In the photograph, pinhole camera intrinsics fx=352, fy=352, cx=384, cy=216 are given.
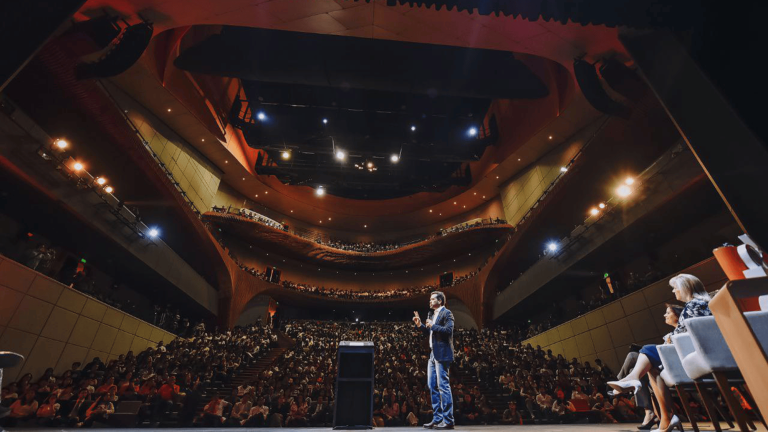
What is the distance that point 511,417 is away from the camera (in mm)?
7289

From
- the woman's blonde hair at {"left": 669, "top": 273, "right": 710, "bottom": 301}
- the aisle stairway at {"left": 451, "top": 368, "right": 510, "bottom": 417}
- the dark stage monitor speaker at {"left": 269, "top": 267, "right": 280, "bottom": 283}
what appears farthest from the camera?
the dark stage monitor speaker at {"left": 269, "top": 267, "right": 280, "bottom": 283}

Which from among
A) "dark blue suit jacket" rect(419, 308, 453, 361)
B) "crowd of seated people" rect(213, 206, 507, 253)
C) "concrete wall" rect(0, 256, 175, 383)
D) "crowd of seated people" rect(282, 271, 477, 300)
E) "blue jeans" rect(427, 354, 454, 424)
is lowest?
"blue jeans" rect(427, 354, 454, 424)

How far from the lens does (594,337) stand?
11742mm

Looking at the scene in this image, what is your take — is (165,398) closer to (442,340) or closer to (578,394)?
(442,340)

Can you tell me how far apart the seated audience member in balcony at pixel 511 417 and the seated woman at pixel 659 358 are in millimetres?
4738

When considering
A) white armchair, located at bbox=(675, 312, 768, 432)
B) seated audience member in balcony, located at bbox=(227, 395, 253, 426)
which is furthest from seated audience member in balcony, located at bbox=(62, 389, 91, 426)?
white armchair, located at bbox=(675, 312, 768, 432)

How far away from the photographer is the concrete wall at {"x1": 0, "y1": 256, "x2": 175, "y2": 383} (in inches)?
320

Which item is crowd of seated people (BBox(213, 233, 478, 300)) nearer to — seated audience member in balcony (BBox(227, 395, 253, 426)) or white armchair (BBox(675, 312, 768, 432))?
seated audience member in balcony (BBox(227, 395, 253, 426))

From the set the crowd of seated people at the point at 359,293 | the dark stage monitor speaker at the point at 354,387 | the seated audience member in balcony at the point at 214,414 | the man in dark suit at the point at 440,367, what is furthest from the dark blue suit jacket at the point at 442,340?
the crowd of seated people at the point at 359,293

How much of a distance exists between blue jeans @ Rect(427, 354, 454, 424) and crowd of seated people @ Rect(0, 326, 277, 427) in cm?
566

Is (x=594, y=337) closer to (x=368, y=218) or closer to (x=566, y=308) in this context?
(x=566, y=308)

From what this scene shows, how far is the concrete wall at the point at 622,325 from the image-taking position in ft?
28.5

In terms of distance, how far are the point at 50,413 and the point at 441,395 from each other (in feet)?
24.3

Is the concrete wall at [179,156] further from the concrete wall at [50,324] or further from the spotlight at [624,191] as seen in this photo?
the spotlight at [624,191]
